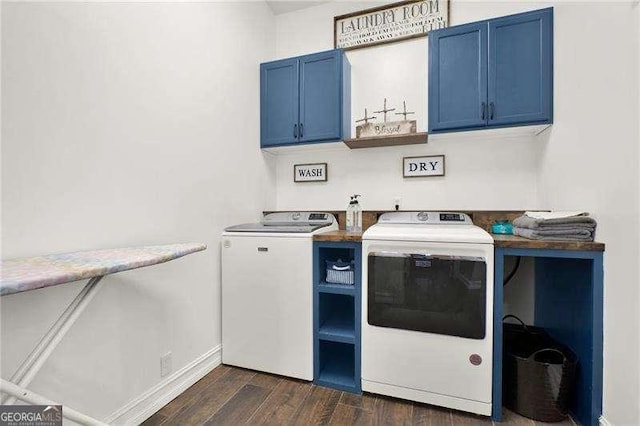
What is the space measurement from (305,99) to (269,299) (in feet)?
5.23

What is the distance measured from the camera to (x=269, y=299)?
6.17ft

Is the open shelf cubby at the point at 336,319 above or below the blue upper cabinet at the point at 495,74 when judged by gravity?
below

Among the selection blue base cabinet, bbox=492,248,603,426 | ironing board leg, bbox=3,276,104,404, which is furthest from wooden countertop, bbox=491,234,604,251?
ironing board leg, bbox=3,276,104,404

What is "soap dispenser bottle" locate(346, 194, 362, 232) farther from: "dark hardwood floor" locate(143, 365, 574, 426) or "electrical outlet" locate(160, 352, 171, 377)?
"electrical outlet" locate(160, 352, 171, 377)

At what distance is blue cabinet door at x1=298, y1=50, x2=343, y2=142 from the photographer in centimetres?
227

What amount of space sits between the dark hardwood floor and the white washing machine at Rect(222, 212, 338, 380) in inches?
5.9

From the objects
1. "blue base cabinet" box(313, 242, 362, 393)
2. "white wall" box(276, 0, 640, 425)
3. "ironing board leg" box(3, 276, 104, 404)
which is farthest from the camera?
"blue base cabinet" box(313, 242, 362, 393)

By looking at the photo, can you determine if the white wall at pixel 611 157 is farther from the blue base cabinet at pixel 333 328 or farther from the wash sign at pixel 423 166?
the blue base cabinet at pixel 333 328

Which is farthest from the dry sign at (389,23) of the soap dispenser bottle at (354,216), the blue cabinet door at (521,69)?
the soap dispenser bottle at (354,216)

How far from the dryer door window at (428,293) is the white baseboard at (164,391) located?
1127 mm

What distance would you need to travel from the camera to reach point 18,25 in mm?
1016

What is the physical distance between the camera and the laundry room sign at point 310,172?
8.57 feet

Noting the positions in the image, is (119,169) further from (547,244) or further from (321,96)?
(547,244)

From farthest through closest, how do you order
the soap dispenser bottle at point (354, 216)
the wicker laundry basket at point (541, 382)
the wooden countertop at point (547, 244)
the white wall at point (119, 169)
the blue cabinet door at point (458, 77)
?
the soap dispenser bottle at point (354, 216) → the blue cabinet door at point (458, 77) → the wicker laundry basket at point (541, 382) → the wooden countertop at point (547, 244) → the white wall at point (119, 169)
